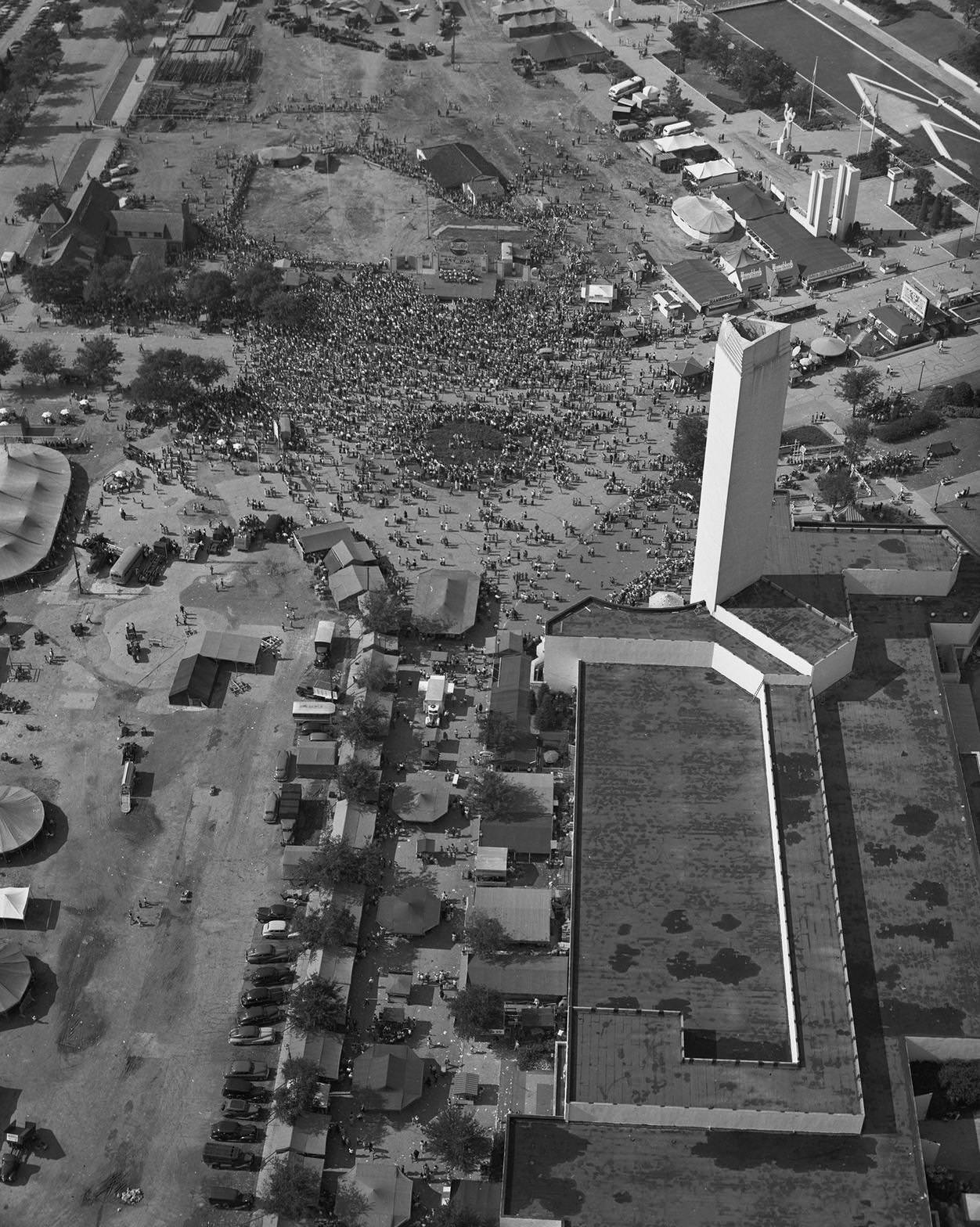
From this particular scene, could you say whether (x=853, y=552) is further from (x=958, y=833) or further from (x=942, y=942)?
(x=942, y=942)

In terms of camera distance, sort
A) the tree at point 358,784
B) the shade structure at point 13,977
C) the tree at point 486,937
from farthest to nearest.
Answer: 1. the tree at point 358,784
2. the tree at point 486,937
3. the shade structure at point 13,977

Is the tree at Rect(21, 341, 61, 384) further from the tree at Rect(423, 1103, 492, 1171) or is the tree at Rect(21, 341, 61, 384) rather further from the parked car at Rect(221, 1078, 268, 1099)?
the tree at Rect(423, 1103, 492, 1171)

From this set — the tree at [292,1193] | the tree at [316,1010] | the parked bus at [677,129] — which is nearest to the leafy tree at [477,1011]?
the tree at [316,1010]

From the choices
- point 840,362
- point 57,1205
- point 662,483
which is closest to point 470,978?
point 57,1205

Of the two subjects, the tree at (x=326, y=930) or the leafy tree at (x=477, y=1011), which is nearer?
the leafy tree at (x=477, y=1011)

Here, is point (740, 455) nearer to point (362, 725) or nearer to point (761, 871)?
point (761, 871)

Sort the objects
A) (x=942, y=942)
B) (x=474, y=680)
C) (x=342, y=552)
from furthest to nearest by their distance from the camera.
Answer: (x=342, y=552), (x=474, y=680), (x=942, y=942)

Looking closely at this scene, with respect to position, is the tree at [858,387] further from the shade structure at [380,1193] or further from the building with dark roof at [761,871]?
the shade structure at [380,1193]
